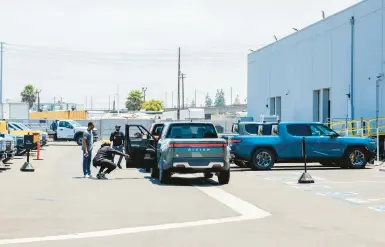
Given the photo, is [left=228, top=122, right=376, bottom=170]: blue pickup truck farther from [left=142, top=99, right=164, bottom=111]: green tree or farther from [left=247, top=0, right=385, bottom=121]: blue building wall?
[left=142, top=99, right=164, bottom=111]: green tree

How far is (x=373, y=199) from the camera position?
1535 centimetres

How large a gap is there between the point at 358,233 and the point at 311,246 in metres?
1.55

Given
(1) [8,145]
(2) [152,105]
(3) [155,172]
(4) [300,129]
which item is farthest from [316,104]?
(2) [152,105]

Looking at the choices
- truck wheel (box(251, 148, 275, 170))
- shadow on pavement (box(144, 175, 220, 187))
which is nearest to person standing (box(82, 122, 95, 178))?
shadow on pavement (box(144, 175, 220, 187))

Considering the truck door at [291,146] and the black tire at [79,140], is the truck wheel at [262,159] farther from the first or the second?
the black tire at [79,140]

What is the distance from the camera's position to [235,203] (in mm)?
14375

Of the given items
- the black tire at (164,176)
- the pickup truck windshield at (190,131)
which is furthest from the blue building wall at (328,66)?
the black tire at (164,176)

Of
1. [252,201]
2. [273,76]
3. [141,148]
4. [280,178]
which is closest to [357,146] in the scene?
[280,178]

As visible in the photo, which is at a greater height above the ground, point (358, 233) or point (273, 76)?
point (273, 76)

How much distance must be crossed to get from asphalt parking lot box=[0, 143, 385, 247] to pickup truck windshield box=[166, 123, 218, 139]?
140 cm

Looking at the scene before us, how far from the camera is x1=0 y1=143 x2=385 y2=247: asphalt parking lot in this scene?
31.9 feet

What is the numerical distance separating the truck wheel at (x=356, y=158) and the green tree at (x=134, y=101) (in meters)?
157

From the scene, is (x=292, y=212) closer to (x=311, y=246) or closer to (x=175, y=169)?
(x=311, y=246)

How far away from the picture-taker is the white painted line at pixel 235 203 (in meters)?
12.7
